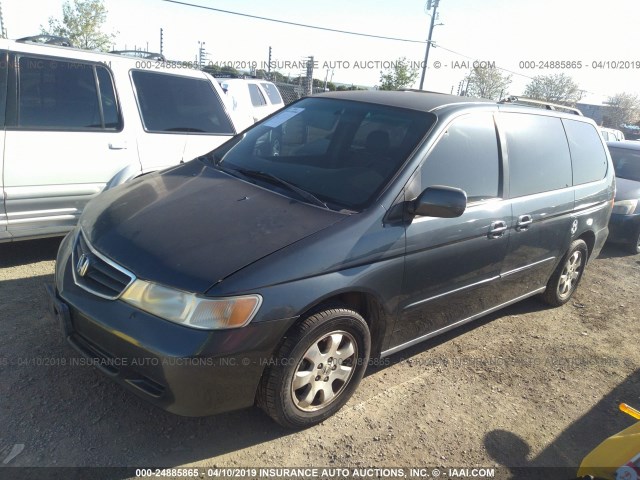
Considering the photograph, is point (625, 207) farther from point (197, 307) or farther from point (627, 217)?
point (197, 307)

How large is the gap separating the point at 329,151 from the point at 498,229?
50.3 inches

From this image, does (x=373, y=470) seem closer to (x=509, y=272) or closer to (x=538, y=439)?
(x=538, y=439)

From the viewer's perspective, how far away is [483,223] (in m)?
3.21

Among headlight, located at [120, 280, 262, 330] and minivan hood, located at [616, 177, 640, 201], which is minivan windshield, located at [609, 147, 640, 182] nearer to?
minivan hood, located at [616, 177, 640, 201]

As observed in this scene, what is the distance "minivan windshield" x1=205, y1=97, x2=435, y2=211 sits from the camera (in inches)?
113

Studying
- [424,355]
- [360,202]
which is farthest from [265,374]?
[424,355]

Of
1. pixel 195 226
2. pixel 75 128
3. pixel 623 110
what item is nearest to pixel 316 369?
pixel 195 226

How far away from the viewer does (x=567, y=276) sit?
15.3ft

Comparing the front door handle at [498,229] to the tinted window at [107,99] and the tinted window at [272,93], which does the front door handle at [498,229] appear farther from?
the tinted window at [272,93]

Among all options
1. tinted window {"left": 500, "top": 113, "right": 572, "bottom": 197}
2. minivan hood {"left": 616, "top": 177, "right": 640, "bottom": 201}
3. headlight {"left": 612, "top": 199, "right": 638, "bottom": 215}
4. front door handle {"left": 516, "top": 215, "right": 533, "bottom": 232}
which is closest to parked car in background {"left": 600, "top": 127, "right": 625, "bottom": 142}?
minivan hood {"left": 616, "top": 177, "right": 640, "bottom": 201}

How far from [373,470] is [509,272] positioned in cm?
191

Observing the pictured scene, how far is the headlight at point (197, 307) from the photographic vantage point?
7.05 ft

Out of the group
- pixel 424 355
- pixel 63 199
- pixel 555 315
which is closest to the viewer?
pixel 424 355

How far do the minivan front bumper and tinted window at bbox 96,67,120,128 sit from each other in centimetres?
256
